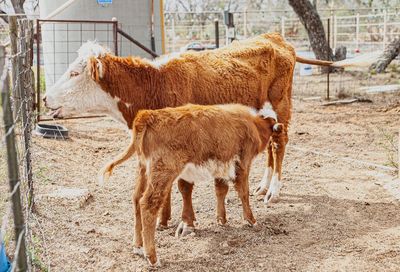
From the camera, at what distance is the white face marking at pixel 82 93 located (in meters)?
5.34

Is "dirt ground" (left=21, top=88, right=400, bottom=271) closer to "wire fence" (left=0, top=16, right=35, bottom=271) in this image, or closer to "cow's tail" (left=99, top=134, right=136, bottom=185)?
"wire fence" (left=0, top=16, right=35, bottom=271)

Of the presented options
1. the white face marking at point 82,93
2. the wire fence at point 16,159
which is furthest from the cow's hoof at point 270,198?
the wire fence at point 16,159

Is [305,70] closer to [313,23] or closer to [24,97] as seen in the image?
[313,23]

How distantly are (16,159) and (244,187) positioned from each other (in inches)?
116

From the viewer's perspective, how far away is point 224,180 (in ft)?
16.8

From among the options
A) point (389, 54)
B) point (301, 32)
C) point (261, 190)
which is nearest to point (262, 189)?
point (261, 190)

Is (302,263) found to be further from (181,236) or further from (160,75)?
(160,75)

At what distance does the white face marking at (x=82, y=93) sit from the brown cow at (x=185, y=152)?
0.89 metres

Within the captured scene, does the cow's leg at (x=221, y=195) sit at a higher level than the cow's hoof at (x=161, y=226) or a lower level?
higher

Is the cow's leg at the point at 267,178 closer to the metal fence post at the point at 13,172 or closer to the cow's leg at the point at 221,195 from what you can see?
the cow's leg at the point at 221,195

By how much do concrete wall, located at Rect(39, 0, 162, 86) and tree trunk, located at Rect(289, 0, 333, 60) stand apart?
6.95m

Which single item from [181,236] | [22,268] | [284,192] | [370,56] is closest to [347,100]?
[370,56]

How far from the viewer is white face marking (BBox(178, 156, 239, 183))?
461cm

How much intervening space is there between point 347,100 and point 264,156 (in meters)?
5.74
